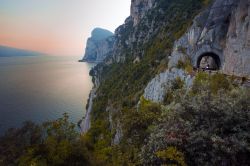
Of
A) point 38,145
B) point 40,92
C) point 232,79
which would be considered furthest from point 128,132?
point 40,92

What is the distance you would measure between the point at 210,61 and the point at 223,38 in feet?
14.7

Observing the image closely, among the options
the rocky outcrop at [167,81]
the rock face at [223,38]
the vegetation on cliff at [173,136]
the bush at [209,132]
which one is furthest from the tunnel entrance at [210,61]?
the bush at [209,132]

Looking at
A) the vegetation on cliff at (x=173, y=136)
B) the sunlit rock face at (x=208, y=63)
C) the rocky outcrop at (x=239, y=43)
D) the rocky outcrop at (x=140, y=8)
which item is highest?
the rocky outcrop at (x=140, y=8)

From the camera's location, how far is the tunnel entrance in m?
31.2

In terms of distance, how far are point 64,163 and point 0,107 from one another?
6866 centimetres

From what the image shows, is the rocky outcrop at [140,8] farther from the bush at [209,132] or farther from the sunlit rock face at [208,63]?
the bush at [209,132]

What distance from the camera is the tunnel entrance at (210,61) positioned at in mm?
31203

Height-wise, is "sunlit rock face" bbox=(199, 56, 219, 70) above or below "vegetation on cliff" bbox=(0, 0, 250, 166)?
above

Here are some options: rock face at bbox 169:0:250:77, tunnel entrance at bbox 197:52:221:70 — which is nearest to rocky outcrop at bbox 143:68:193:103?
rock face at bbox 169:0:250:77

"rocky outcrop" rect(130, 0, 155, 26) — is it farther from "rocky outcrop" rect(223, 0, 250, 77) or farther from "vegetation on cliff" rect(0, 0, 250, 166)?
"vegetation on cliff" rect(0, 0, 250, 166)

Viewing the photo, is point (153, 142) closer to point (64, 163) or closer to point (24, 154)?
point (64, 163)

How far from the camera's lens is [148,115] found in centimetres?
1609

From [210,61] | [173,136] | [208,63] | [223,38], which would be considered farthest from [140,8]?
[173,136]

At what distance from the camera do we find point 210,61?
113 ft
